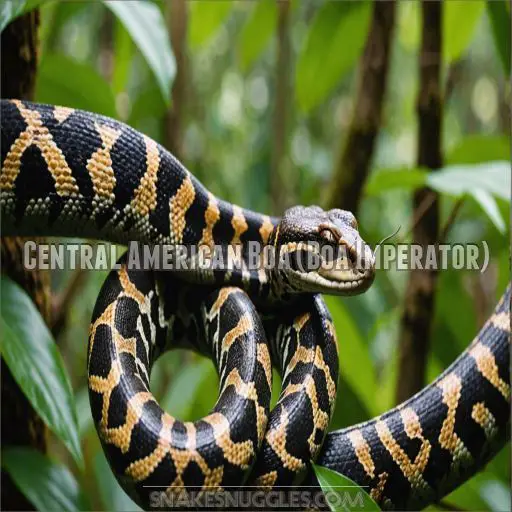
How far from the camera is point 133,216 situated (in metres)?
1.44

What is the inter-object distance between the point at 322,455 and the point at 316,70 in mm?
1548

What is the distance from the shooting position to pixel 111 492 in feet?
6.44

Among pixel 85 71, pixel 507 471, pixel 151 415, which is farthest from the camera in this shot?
pixel 507 471

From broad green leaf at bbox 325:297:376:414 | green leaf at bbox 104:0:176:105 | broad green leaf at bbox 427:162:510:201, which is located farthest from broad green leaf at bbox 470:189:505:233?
green leaf at bbox 104:0:176:105

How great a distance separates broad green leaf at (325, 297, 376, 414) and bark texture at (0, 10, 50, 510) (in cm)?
88

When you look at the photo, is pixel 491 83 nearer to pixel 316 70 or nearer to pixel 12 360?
pixel 316 70

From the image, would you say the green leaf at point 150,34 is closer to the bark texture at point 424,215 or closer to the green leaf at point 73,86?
the green leaf at point 73,86

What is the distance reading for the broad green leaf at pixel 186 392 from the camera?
2266 millimetres

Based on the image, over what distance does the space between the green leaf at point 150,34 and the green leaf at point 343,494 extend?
0.82 m

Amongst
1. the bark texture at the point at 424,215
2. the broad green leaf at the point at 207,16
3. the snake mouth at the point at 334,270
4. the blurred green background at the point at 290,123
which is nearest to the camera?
the snake mouth at the point at 334,270

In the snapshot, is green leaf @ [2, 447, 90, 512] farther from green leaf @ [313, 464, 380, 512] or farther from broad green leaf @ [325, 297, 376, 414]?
broad green leaf @ [325, 297, 376, 414]

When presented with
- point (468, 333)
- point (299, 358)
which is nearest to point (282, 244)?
point (299, 358)

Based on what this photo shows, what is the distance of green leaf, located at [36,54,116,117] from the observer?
1.89m

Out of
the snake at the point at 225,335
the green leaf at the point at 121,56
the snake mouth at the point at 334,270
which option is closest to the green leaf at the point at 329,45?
the green leaf at the point at 121,56
